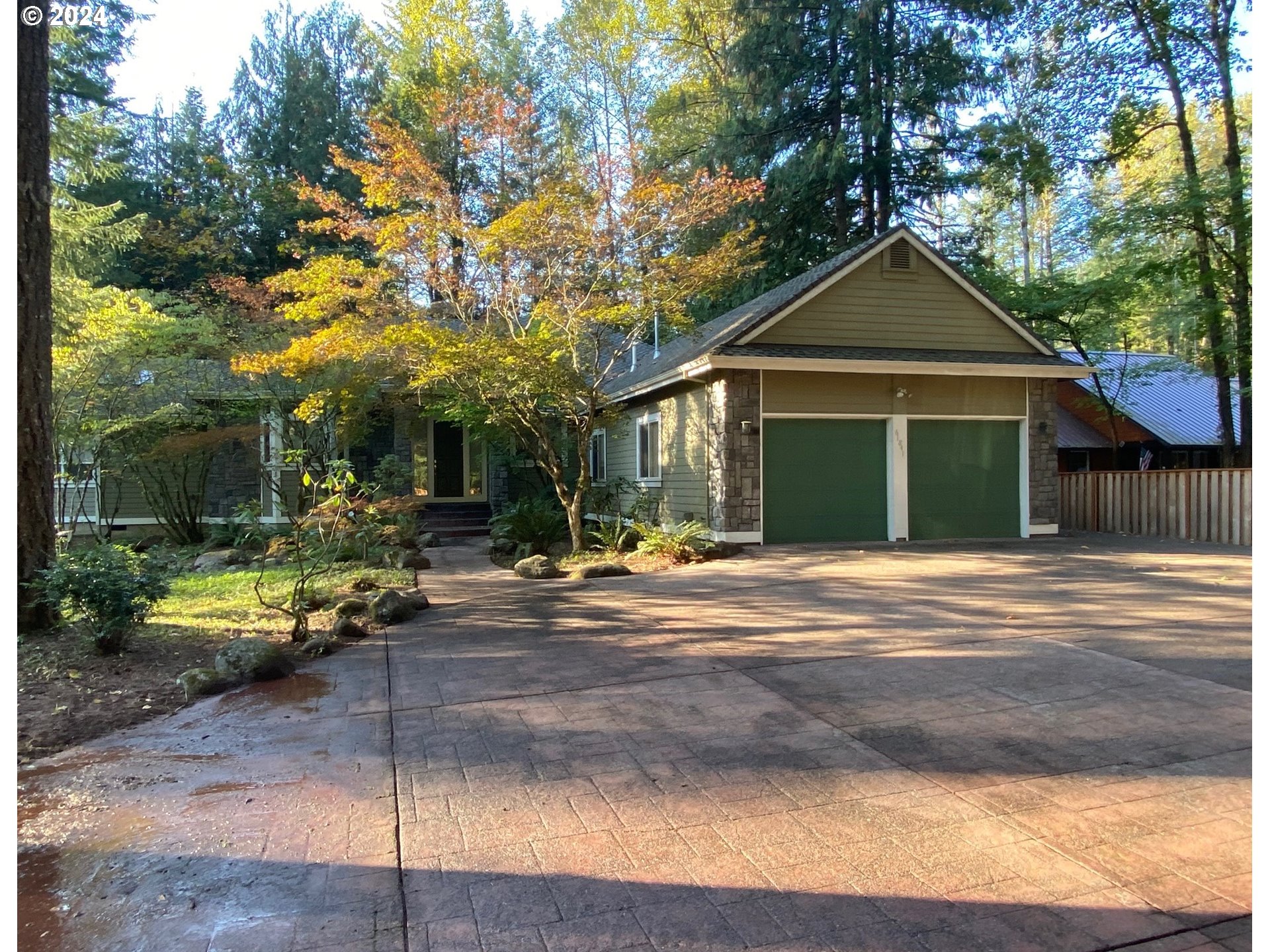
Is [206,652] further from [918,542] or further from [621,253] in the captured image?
[918,542]

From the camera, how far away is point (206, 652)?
20.1 ft

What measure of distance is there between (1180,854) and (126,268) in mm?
29559

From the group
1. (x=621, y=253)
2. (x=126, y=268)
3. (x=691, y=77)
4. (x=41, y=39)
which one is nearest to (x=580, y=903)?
(x=41, y=39)

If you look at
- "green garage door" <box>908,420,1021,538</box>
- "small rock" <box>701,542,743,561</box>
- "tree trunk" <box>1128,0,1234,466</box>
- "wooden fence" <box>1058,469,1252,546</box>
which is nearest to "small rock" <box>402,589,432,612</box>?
"small rock" <box>701,542,743,561</box>

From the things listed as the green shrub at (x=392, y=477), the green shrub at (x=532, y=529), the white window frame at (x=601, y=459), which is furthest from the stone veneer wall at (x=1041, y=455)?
the green shrub at (x=392, y=477)

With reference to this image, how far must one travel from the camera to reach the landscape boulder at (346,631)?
6.80 metres

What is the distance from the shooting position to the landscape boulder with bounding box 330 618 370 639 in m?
6.80

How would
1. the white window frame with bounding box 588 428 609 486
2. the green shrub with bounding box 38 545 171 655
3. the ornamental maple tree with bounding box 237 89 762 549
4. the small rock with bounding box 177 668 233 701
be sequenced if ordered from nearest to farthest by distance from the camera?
the small rock with bounding box 177 668 233 701 → the green shrub with bounding box 38 545 171 655 → the ornamental maple tree with bounding box 237 89 762 549 → the white window frame with bounding box 588 428 609 486

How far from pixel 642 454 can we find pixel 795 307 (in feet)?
14.7

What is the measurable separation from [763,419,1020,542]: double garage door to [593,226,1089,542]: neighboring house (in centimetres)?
2

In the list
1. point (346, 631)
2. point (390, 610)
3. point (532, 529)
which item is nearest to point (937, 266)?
point (532, 529)

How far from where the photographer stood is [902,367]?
12.4m

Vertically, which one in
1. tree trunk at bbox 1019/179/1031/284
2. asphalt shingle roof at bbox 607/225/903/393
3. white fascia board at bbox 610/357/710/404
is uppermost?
tree trunk at bbox 1019/179/1031/284

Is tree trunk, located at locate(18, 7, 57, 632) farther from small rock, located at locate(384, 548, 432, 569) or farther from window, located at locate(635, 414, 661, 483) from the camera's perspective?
window, located at locate(635, 414, 661, 483)
